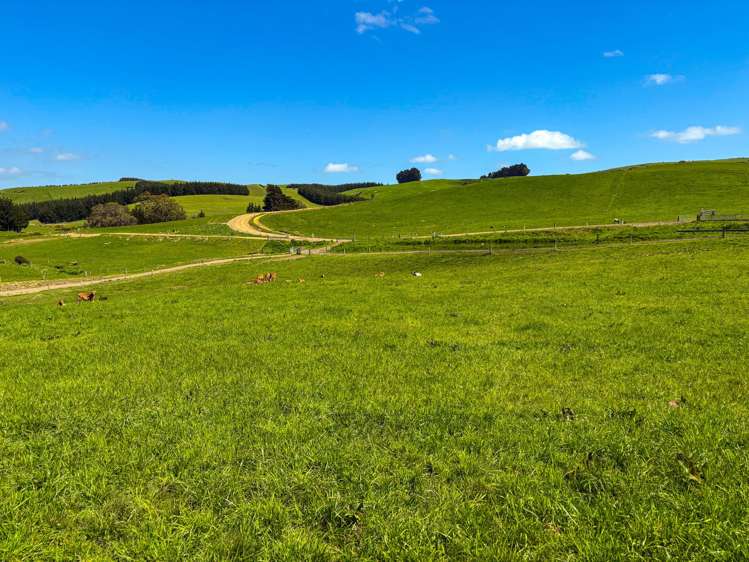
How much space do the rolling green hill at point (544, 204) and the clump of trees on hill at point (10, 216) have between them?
87834 millimetres

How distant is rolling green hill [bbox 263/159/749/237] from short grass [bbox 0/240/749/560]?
207 ft

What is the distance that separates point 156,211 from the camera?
130250 mm

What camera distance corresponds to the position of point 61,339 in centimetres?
1295

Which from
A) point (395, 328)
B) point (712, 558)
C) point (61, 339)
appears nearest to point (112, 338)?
point (61, 339)

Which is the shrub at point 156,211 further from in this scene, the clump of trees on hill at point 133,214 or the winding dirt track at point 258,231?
the winding dirt track at point 258,231

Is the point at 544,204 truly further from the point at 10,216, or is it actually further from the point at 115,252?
the point at 10,216

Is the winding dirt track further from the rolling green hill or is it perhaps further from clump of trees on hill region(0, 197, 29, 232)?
clump of trees on hill region(0, 197, 29, 232)

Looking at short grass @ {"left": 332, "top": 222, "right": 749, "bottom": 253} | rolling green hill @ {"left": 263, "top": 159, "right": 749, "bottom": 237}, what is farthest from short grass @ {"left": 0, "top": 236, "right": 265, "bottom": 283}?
short grass @ {"left": 332, "top": 222, "right": 749, "bottom": 253}

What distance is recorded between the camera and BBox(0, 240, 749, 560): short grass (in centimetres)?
448

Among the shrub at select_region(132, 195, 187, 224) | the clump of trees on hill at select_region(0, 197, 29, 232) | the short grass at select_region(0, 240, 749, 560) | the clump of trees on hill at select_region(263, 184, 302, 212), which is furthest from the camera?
the clump of trees on hill at select_region(263, 184, 302, 212)

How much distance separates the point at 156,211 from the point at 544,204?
11494cm

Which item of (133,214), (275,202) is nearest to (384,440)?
(133,214)

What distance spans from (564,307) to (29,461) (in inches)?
606

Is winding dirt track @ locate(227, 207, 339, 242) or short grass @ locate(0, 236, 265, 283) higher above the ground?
winding dirt track @ locate(227, 207, 339, 242)
